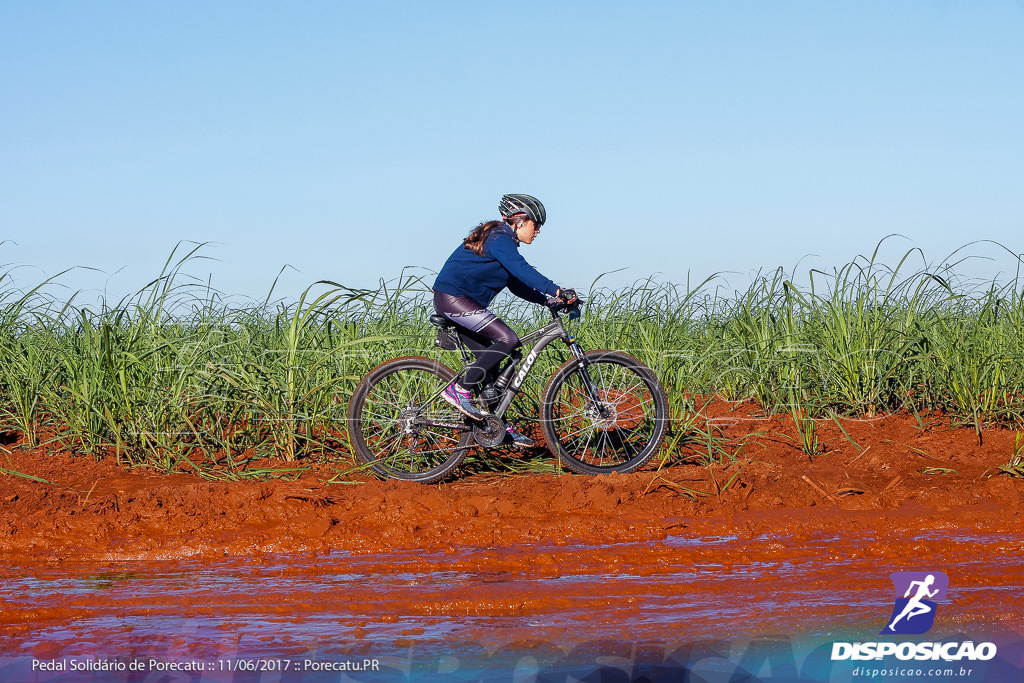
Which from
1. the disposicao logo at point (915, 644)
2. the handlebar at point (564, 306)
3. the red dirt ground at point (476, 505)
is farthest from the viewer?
the handlebar at point (564, 306)

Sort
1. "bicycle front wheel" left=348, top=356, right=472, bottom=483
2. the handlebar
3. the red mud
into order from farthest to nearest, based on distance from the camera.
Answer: "bicycle front wheel" left=348, top=356, right=472, bottom=483
the handlebar
the red mud

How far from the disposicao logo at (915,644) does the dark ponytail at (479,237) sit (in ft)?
11.0

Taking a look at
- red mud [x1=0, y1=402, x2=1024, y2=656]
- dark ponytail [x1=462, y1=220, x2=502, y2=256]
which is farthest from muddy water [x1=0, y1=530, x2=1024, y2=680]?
dark ponytail [x1=462, y1=220, x2=502, y2=256]

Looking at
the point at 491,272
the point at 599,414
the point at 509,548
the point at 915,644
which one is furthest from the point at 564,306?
the point at 915,644

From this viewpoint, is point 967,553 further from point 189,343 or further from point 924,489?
point 189,343

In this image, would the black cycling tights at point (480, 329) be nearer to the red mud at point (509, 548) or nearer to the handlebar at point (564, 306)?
the handlebar at point (564, 306)

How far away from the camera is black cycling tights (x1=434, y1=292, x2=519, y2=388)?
6441 mm

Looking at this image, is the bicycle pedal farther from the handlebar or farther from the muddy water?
the muddy water

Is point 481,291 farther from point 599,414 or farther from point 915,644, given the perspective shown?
point 915,644

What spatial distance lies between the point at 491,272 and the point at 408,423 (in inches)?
46.4

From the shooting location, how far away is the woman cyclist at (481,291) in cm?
643

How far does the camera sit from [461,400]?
6492mm

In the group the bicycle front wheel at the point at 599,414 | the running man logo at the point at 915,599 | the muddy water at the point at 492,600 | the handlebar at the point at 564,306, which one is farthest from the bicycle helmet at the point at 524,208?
the running man logo at the point at 915,599

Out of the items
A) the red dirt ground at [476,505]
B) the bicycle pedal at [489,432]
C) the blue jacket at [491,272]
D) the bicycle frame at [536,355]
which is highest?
the blue jacket at [491,272]
